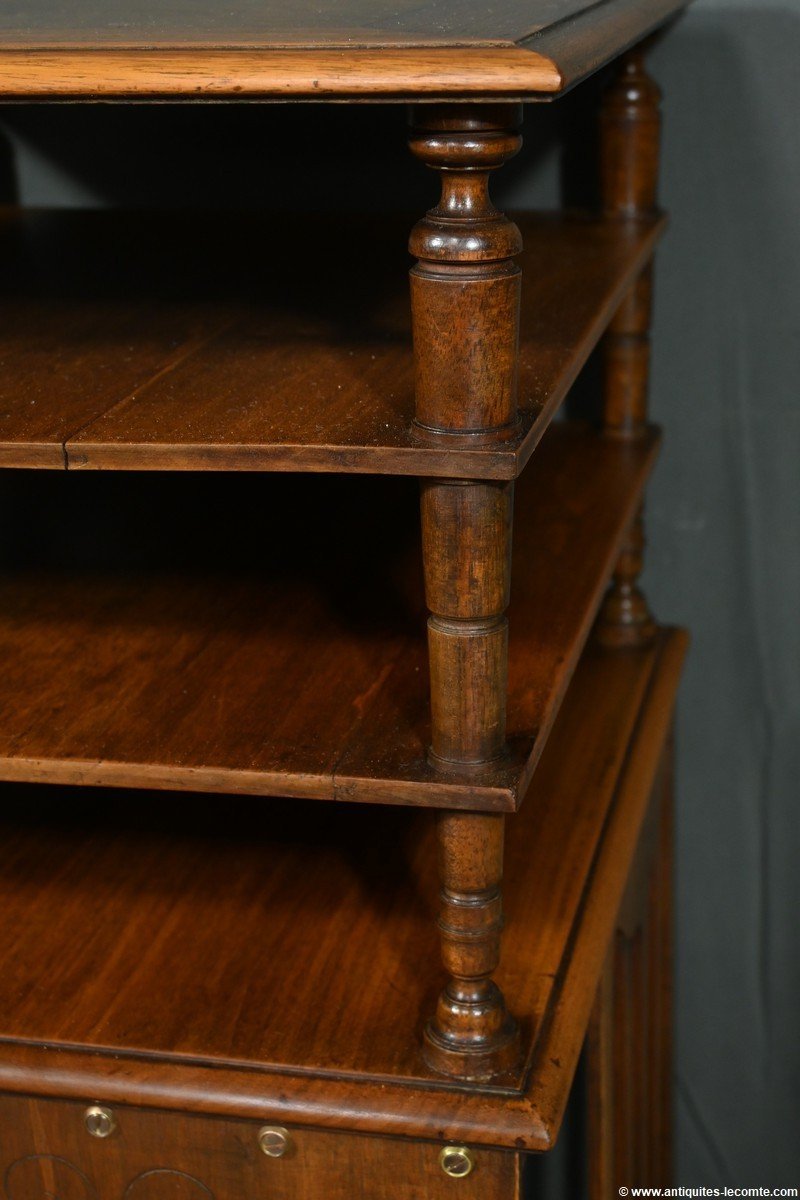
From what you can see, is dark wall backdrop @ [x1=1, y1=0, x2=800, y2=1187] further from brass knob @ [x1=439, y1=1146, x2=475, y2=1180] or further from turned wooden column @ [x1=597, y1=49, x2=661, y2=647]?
brass knob @ [x1=439, y1=1146, x2=475, y2=1180]

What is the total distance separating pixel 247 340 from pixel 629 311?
527 mm

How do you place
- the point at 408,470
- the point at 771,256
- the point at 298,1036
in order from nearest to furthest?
1. the point at 408,470
2. the point at 298,1036
3. the point at 771,256

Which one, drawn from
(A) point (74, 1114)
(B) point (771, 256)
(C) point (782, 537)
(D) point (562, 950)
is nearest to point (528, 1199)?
(D) point (562, 950)

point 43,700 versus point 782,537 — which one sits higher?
point 43,700

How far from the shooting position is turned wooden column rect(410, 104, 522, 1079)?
0.70 m

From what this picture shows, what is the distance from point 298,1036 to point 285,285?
0.55m

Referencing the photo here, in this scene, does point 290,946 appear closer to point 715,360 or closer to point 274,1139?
point 274,1139

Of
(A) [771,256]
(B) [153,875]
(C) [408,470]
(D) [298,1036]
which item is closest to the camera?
(C) [408,470]

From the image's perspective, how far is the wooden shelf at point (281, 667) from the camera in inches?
33.9

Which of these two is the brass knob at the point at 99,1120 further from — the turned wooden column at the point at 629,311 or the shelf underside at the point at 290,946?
the turned wooden column at the point at 629,311

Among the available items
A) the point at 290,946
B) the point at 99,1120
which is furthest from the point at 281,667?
the point at 99,1120

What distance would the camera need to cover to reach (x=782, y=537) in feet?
5.10

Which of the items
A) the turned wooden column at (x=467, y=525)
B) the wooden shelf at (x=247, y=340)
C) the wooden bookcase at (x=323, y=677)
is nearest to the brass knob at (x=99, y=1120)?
the wooden bookcase at (x=323, y=677)

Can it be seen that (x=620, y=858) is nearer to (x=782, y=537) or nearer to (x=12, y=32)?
(x=782, y=537)
